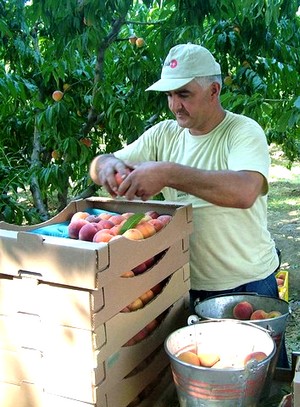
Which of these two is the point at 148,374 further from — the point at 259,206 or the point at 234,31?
→ the point at 234,31

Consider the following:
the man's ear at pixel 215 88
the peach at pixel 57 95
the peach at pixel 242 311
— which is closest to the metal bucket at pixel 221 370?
the peach at pixel 242 311

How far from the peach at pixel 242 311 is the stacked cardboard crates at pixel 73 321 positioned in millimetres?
277

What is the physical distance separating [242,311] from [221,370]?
0.47m

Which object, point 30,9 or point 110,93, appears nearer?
point 30,9

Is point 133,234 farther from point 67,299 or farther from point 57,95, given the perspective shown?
point 57,95

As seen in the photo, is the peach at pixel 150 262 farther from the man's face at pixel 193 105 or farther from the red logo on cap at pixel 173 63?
the red logo on cap at pixel 173 63

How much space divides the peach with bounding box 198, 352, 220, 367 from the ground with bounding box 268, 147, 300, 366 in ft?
6.93

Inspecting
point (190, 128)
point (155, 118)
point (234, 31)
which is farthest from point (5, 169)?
point (190, 128)

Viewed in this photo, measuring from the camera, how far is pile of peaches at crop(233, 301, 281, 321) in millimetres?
1625

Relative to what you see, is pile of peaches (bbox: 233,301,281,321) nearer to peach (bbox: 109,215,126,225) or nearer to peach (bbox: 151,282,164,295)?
peach (bbox: 151,282,164,295)

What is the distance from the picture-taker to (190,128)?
1970 mm

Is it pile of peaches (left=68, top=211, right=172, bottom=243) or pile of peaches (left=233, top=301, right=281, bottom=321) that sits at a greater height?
pile of peaches (left=68, top=211, right=172, bottom=243)

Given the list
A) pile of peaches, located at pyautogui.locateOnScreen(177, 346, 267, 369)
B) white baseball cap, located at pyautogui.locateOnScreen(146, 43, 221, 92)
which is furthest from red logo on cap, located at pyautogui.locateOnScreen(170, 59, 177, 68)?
pile of peaches, located at pyautogui.locateOnScreen(177, 346, 267, 369)

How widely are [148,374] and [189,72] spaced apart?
101 cm
